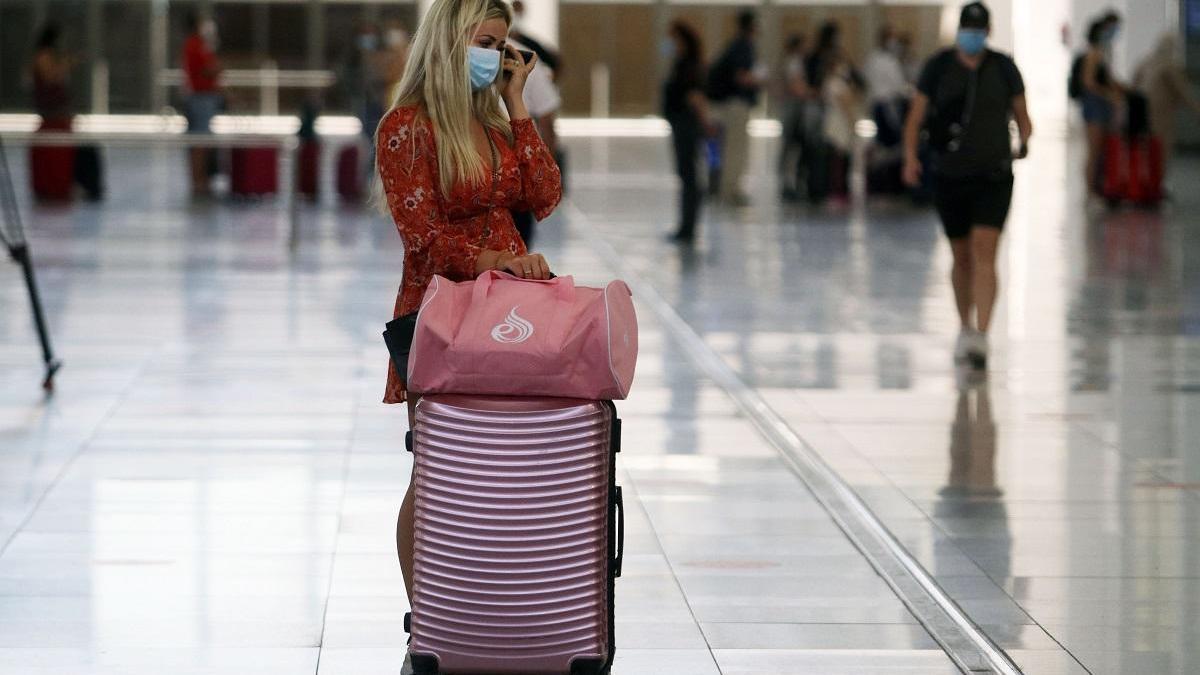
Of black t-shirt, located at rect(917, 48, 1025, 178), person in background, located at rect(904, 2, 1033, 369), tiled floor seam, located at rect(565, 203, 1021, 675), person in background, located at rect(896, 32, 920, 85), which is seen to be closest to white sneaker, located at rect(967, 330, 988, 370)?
person in background, located at rect(904, 2, 1033, 369)

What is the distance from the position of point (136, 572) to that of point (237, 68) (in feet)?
118

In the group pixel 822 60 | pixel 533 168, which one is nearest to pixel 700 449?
pixel 533 168

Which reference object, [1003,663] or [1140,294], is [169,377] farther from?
[1140,294]

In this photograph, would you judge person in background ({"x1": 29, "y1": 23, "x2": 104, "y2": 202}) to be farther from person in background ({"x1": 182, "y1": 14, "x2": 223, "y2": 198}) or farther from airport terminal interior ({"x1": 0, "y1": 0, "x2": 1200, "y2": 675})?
airport terminal interior ({"x1": 0, "y1": 0, "x2": 1200, "y2": 675})

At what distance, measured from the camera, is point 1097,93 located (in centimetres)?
2095

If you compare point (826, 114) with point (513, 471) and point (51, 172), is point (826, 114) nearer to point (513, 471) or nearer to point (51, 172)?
point (51, 172)

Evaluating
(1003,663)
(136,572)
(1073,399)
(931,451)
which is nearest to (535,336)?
(1003,663)

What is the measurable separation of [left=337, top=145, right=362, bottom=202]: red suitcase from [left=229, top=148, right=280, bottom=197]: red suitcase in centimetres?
68

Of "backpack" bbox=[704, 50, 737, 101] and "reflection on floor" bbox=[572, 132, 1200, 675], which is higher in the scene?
"backpack" bbox=[704, 50, 737, 101]

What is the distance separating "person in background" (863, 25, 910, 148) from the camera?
2142 cm

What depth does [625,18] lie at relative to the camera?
138 ft

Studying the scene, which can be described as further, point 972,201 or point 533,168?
point 972,201

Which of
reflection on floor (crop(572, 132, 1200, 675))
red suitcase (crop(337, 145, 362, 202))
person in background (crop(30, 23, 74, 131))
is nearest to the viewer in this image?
reflection on floor (crop(572, 132, 1200, 675))

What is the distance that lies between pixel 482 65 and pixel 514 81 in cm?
15
